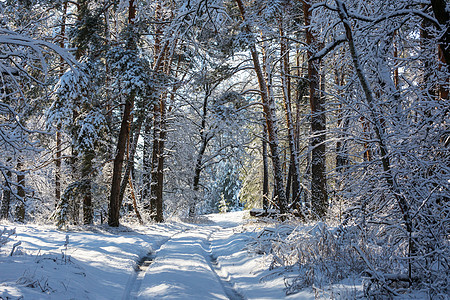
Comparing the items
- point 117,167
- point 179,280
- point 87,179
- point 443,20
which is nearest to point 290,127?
point 117,167

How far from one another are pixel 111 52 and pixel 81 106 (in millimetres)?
3474

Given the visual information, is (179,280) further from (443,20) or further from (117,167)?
(117,167)

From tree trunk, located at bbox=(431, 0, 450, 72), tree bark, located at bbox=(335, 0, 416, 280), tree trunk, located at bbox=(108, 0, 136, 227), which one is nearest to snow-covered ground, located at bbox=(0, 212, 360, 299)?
tree bark, located at bbox=(335, 0, 416, 280)

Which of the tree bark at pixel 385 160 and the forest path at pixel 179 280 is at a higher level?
the tree bark at pixel 385 160

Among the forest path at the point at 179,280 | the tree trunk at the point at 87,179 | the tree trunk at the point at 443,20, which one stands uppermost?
the tree trunk at the point at 443,20

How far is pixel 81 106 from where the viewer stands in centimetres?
1449

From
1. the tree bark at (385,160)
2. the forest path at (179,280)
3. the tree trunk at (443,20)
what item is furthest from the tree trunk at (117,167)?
the tree trunk at (443,20)

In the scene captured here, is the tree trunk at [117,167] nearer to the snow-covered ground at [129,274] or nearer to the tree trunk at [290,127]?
the snow-covered ground at [129,274]

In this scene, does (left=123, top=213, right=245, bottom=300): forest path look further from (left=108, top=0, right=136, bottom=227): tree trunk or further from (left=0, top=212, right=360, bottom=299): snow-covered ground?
(left=108, top=0, right=136, bottom=227): tree trunk

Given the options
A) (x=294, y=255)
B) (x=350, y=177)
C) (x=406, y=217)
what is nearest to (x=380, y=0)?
(x=350, y=177)

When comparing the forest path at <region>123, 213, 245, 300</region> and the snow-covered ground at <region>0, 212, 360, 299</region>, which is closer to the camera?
the snow-covered ground at <region>0, 212, 360, 299</region>

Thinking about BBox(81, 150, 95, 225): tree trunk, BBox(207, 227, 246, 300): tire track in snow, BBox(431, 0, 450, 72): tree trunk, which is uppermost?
BBox(431, 0, 450, 72): tree trunk

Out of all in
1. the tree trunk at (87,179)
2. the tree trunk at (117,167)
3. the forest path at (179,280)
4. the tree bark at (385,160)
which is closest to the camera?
the tree bark at (385,160)

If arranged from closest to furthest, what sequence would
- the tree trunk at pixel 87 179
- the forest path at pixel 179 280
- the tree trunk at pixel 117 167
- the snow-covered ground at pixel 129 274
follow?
the snow-covered ground at pixel 129 274
the forest path at pixel 179 280
the tree trunk at pixel 87 179
the tree trunk at pixel 117 167
